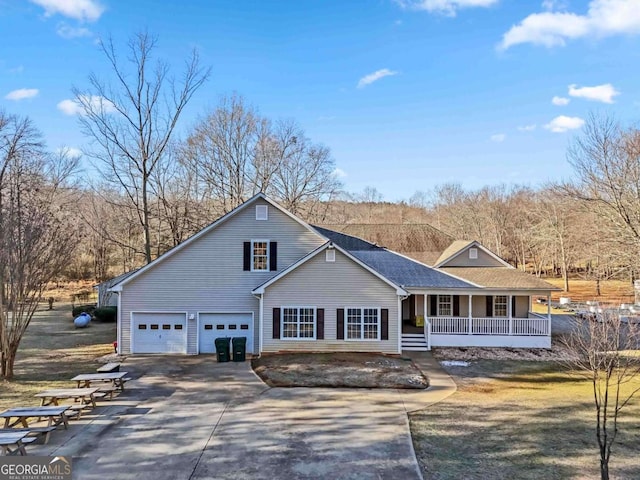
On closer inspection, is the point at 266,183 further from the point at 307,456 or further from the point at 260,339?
the point at 307,456

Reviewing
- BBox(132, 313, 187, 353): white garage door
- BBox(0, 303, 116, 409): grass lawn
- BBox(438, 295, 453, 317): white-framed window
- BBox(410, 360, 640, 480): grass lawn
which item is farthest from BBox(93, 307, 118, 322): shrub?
BBox(410, 360, 640, 480): grass lawn

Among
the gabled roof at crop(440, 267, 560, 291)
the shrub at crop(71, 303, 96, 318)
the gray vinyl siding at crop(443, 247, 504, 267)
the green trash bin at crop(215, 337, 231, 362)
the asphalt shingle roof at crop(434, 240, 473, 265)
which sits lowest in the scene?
the green trash bin at crop(215, 337, 231, 362)

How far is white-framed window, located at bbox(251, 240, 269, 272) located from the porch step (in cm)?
685

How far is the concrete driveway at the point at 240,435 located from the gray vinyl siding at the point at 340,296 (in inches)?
180

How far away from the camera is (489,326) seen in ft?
63.5

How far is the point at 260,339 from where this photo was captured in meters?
17.6

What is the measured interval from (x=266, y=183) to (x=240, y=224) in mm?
20103

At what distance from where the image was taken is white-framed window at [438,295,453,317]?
2086cm

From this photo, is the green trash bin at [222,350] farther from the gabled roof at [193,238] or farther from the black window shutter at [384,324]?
the black window shutter at [384,324]

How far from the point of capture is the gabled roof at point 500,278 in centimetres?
1879

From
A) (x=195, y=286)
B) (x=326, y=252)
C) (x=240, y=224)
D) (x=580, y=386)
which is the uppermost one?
(x=240, y=224)

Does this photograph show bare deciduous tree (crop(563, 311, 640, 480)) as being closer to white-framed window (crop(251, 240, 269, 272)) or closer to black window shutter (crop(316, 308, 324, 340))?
black window shutter (crop(316, 308, 324, 340))

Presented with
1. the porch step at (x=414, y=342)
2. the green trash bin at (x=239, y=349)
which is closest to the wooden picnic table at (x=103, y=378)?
the green trash bin at (x=239, y=349)

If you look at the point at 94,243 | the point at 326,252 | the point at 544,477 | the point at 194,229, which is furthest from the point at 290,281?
the point at 94,243
